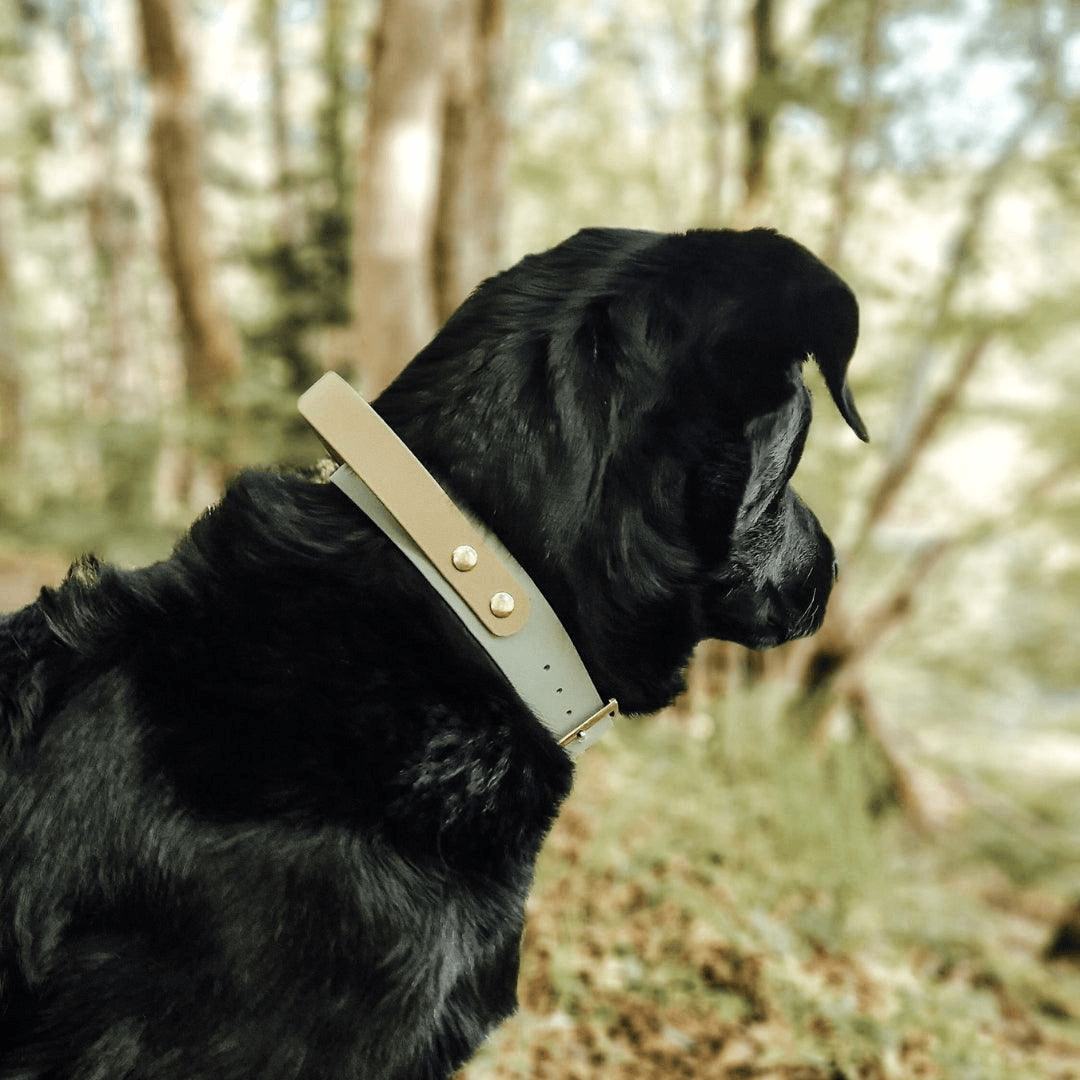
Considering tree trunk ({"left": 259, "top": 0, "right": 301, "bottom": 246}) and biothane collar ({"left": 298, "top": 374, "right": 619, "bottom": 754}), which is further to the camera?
tree trunk ({"left": 259, "top": 0, "right": 301, "bottom": 246})

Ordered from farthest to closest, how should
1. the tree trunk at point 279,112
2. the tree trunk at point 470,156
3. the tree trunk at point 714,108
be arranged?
the tree trunk at point 279,112 < the tree trunk at point 714,108 < the tree trunk at point 470,156

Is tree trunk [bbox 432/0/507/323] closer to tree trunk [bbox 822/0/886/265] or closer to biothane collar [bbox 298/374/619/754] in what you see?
tree trunk [bbox 822/0/886/265]

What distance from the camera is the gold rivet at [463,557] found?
1645mm

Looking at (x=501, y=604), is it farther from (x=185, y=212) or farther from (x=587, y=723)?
(x=185, y=212)

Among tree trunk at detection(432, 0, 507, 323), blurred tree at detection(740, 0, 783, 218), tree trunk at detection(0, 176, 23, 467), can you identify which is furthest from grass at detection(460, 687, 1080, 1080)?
tree trunk at detection(0, 176, 23, 467)

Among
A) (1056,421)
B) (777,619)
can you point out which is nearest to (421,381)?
(777,619)

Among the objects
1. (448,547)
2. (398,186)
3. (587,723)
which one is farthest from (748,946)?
(398,186)

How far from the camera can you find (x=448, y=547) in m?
1.65

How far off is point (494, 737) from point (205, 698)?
19.9 inches

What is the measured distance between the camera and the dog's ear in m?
1.82

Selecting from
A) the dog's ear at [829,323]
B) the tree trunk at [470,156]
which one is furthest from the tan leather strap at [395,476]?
the tree trunk at [470,156]

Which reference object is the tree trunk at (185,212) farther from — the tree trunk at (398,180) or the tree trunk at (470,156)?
the tree trunk at (398,180)

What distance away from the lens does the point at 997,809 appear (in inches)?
416

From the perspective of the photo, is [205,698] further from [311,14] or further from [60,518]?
[311,14]
